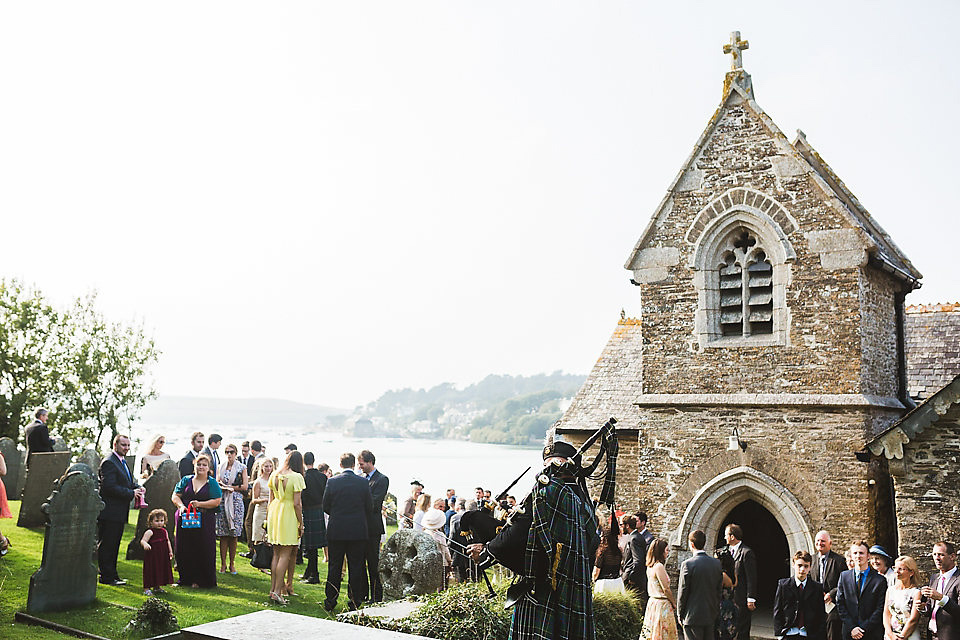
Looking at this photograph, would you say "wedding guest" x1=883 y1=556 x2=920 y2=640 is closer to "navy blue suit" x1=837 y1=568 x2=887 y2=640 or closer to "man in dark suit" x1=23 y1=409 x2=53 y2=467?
"navy blue suit" x1=837 y1=568 x2=887 y2=640

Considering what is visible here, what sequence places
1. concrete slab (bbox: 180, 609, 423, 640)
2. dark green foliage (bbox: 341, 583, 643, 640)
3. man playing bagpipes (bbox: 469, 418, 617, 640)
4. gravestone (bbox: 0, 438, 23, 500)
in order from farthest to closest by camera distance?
1. gravestone (bbox: 0, 438, 23, 500)
2. dark green foliage (bbox: 341, 583, 643, 640)
3. man playing bagpipes (bbox: 469, 418, 617, 640)
4. concrete slab (bbox: 180, 609, 423, 640)

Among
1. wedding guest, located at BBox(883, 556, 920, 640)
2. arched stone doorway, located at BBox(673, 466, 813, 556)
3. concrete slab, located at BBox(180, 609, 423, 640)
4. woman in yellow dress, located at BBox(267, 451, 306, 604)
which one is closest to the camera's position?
concrete slab, located at BBox(180, 609, 423, 640)

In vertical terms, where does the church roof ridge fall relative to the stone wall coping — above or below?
above

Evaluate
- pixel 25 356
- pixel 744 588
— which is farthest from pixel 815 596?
pixel 25 356

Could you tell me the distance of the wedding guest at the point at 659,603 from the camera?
980 centimetres

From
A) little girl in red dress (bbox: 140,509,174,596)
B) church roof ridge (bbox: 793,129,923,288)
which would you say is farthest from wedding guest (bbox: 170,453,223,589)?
church roof ridge (bbox: 793,129,923,288)

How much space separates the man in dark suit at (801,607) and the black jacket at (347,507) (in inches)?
218

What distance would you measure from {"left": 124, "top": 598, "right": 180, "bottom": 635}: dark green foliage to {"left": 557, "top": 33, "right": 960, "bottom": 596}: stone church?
8099 millimetres

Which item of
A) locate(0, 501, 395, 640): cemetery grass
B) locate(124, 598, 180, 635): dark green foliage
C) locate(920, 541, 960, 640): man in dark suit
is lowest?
locate(0, 501, 395, 640): cemetery grass

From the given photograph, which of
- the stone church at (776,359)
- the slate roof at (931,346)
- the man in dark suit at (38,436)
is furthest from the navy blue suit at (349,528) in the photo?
the slate roof at (931,346)

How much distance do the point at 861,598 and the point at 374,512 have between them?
6563mm

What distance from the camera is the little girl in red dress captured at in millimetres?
11023

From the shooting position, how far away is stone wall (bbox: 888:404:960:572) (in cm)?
1148

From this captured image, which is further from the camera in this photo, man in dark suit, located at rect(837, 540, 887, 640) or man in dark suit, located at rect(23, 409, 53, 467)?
man in dark suit, located at rect(23, 409, 53, 467)
